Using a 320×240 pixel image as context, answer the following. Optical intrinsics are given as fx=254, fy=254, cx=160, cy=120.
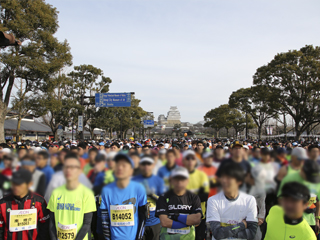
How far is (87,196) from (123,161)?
597 mm

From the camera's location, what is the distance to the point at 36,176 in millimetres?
3051

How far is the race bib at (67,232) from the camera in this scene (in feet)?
9.57

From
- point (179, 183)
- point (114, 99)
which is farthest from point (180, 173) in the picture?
point (114, 99)

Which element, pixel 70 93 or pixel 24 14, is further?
pixel 70 93

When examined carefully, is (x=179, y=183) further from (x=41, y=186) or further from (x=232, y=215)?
(x=41, y=186)

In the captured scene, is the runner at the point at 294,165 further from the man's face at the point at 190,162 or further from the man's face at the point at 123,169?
the man's face at the point at 123,169

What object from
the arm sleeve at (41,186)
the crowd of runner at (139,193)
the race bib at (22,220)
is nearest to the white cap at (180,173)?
the crowd of runner at (139,193)

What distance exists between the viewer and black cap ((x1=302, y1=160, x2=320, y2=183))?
7.18 ft

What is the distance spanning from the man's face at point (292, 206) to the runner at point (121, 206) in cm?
169

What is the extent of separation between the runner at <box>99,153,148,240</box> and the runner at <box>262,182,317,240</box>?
1525 mm

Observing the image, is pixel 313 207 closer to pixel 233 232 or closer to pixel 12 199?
pixel 233 232

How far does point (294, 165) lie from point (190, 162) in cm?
130

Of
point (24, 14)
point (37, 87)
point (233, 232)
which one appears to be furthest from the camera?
point (37, 87)

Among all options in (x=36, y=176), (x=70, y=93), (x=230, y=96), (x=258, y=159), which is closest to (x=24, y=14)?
(x=70, y=93)
